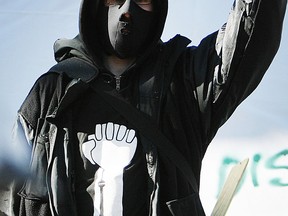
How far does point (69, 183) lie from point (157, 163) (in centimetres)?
23

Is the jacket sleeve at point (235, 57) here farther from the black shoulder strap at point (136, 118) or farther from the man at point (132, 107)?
the black shoulder strap at point (136, 118)

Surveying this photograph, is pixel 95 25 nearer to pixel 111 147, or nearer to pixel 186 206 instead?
pixel 111 147

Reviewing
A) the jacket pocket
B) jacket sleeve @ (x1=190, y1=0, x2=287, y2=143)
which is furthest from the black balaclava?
the jacket pocket

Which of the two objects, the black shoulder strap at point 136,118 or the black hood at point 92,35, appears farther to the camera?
the black hood at point 92,35

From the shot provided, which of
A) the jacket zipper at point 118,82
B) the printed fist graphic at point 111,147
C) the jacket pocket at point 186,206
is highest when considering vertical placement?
the jacket zipper at point 118,82

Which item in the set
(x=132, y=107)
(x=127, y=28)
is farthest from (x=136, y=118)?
(x=127, y=28)

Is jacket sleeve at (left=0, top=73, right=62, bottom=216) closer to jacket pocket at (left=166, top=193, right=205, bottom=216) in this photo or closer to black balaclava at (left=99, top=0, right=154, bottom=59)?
black balaclava at (left=99, top=0, right=154, bottom=59)

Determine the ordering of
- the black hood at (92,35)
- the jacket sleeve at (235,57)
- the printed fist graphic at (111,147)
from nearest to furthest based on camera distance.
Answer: the jacket sleeve at (235,57) → the printed fist graphic at (111,147) → the black hood at (92,35)

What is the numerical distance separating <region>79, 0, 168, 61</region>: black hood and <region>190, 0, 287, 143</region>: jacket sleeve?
11 centimetres

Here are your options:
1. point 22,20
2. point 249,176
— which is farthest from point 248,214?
point 22,20

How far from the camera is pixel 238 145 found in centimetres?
457

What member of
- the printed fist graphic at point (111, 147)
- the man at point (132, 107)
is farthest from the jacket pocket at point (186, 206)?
the printed fist graphic at point (111, 147)

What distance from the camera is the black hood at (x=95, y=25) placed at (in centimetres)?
229

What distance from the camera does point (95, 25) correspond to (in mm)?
2328
